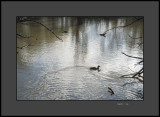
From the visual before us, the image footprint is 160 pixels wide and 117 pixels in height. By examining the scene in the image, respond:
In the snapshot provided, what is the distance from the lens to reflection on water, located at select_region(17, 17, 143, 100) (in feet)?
11.0

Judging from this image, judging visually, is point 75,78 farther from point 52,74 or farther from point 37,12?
point 37,12

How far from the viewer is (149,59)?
3.30 m

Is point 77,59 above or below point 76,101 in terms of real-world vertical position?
above

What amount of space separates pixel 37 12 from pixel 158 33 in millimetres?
1056

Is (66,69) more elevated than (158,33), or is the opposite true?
(158,33)

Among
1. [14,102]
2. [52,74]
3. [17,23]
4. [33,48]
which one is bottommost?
[14,102]

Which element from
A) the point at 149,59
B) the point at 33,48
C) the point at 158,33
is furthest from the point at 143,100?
the point at 33,48

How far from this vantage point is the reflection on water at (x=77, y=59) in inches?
131

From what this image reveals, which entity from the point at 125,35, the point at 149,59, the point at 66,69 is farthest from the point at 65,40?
the point at 149,59

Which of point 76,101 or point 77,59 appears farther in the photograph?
point 77,59

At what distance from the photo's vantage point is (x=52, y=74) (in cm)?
341

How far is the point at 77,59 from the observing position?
3.46 metres

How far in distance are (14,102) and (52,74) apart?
412 millimetres

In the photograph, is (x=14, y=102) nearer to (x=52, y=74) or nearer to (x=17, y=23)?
(x=52, y=74)
